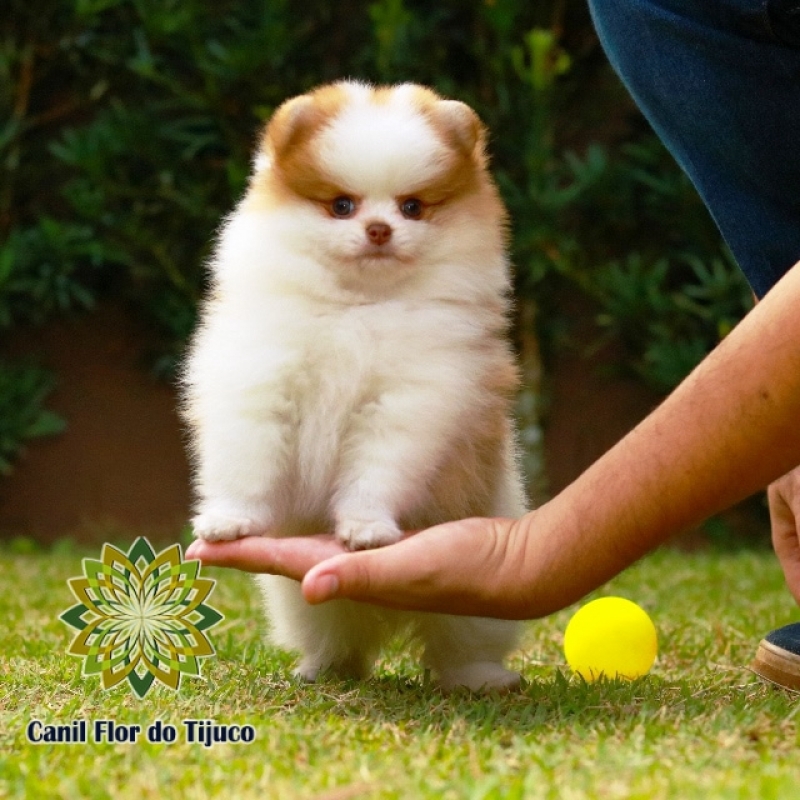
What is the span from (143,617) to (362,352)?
1.71 ft

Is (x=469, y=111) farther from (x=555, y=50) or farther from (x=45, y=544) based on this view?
(x=45, y=544)

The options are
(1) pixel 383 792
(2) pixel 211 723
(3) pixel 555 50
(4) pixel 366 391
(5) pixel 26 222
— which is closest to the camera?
(1) pixel 383 792

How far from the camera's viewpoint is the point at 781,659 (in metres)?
2.02

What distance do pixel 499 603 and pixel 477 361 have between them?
0.39 meters

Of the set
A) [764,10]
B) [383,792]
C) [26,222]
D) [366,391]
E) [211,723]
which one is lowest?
[26,222]

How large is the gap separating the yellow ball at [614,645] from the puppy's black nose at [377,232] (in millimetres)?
856

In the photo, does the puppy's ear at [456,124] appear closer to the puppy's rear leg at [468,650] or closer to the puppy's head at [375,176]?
the puppy's head at [375,176]

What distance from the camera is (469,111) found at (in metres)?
1.91

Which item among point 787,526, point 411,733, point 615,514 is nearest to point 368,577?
point 411,733

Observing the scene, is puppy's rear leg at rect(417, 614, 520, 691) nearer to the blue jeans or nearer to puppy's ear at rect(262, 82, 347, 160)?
puppy's ear at rect(262, 82, 347, 160)

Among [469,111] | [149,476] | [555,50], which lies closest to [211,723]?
[469,111]

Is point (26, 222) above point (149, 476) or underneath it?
above

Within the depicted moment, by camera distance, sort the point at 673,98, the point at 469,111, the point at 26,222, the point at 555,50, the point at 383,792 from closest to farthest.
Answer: the point at 383,792, the point at 469,111, the point at 673,98, the point at 555,50, the point at 26,222

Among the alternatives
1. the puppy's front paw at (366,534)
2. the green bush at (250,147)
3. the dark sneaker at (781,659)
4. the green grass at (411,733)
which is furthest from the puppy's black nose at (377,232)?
the green bush at (250,147)
